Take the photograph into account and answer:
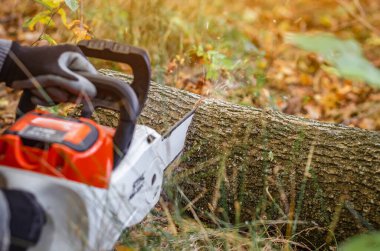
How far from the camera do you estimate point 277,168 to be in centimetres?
225

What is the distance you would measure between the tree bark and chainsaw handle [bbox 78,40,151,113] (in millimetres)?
551

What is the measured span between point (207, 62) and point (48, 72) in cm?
164

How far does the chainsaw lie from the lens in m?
1.49

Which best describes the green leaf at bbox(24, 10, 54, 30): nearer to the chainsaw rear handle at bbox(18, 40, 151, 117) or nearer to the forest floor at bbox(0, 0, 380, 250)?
the forest floor at bbox(0, 0, 380, 250)

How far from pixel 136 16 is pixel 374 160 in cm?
239

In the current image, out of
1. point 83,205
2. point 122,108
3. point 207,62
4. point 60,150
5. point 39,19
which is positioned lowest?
point 83,205

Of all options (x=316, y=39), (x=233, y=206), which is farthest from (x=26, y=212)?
(x=233, y=206)

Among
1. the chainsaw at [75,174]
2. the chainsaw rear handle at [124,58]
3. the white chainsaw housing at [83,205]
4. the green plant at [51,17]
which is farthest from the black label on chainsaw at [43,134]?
the green plant at [51,17]

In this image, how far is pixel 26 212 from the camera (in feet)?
4.71

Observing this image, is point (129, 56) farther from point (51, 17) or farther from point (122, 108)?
point (51, 17)

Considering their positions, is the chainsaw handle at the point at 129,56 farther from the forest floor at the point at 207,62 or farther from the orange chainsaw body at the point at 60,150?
the forest floor at the point at 207,62

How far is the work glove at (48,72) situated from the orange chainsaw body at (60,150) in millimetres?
118

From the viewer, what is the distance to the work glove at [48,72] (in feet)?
5.24

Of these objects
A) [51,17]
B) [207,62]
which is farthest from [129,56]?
[207,62]
